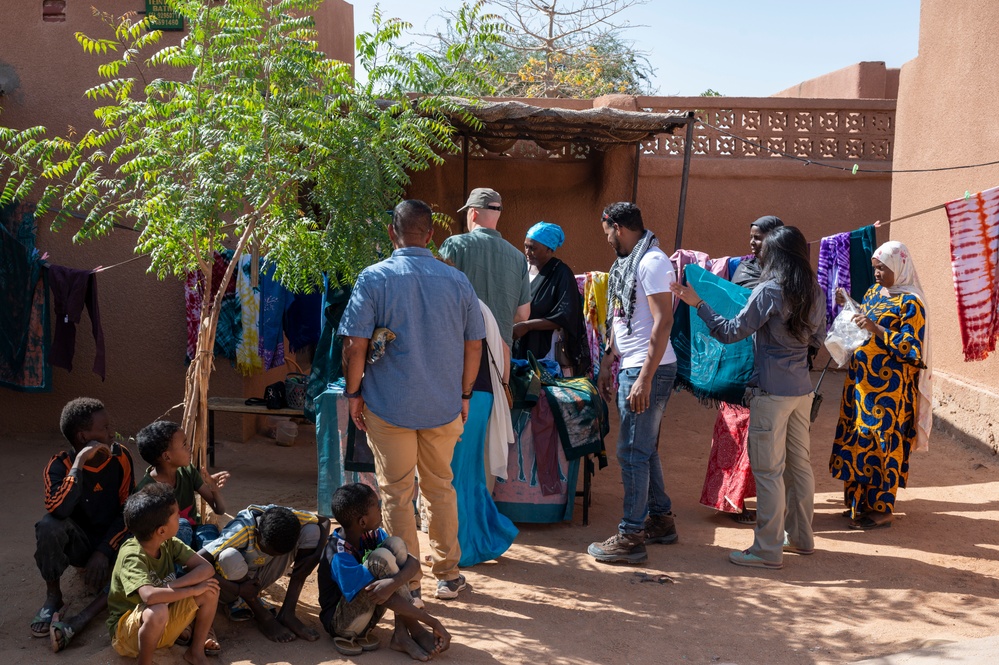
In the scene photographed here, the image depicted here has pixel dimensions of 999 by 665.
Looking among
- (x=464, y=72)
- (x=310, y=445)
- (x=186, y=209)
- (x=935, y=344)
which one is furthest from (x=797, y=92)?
(x=186, y=209)

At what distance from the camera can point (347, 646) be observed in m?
4.02

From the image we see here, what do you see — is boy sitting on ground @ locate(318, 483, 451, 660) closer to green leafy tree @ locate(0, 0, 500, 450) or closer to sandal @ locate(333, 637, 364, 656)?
sandal @ locate(333, 637, 364, 656)

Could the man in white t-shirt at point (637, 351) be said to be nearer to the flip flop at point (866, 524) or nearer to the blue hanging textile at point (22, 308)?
the flip flop at point (866, 524)

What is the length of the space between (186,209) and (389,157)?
0.99 m

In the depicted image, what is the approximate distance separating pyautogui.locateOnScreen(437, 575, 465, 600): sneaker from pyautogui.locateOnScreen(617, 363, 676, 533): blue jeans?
1.05 m

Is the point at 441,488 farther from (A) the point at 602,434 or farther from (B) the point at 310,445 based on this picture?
(B) the point at 310,445

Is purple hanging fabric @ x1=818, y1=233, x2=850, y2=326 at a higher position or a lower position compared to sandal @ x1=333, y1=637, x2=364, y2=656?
higher

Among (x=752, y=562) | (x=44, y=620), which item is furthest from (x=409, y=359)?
(x=752, y=562)

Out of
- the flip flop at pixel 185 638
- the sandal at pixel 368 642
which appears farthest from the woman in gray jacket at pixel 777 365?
the flip flop at pixel 185 638

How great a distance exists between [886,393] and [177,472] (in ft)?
13.7

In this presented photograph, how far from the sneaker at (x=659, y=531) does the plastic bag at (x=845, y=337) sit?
1.47m

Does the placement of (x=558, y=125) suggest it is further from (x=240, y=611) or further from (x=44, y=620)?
(x=44, y=620)

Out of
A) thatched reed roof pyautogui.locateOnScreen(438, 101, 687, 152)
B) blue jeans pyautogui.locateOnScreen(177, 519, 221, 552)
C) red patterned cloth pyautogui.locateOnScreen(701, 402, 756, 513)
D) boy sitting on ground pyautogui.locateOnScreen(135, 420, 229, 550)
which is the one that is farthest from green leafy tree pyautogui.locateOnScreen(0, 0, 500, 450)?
red patterned cloth pyautogui.locateOnScreen(701, 402, 756, 513)

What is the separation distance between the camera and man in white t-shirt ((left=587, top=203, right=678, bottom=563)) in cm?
487
